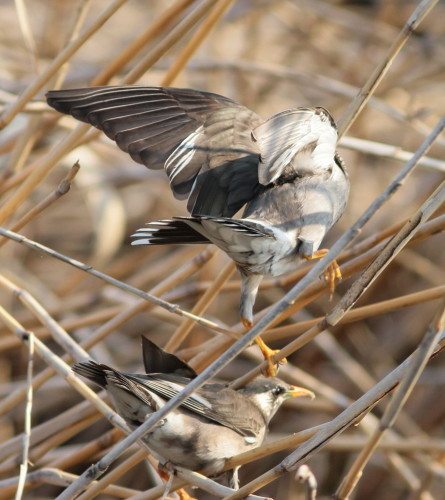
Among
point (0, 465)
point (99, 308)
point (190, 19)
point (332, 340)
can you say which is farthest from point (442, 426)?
point (190, 19)

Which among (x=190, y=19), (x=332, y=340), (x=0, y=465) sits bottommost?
(x=0, y=465)

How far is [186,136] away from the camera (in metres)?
2.36

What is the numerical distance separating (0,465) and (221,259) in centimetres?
194

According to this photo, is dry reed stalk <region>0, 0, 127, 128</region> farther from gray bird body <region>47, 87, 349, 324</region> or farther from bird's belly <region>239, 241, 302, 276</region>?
bird's belly <region>239, 241, 302, 276</region>

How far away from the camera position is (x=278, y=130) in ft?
7.47

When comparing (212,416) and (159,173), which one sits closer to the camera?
(212,416)

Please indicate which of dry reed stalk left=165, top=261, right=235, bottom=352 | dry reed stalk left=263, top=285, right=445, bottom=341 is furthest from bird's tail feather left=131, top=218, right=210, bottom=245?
dry reed stalk left=263, top=285, right=445, bottom=341

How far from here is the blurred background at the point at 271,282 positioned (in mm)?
3432

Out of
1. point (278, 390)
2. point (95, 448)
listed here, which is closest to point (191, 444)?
point (95, 448)

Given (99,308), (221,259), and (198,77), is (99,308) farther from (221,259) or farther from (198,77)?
(198,77)

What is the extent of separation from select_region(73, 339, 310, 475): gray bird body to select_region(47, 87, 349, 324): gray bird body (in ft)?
0.93

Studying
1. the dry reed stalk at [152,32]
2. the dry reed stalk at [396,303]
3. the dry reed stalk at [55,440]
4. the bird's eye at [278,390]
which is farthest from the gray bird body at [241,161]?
the dry reed stalk at [55,440]

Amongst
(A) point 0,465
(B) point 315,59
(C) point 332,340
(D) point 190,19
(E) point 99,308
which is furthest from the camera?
(B) point 315,59

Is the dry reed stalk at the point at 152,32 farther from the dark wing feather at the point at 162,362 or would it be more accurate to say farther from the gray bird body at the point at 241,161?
the dark wing feather at the point at 162,362
